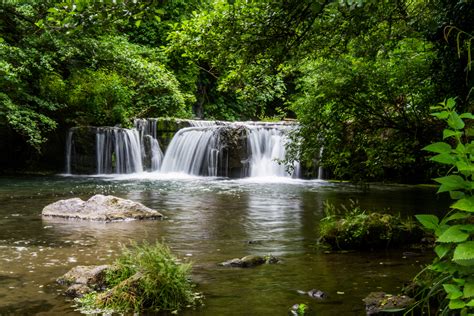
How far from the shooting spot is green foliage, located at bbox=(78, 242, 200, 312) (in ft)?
15.2

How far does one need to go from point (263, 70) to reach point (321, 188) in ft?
33.3

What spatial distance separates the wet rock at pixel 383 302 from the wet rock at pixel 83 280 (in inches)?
102

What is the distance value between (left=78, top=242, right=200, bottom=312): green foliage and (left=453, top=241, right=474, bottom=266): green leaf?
9.78 ft

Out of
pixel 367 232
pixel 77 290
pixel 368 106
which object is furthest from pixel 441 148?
pixel 368 106

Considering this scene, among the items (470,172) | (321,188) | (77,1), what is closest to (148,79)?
(321,188)

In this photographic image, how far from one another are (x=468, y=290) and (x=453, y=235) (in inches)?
9.7

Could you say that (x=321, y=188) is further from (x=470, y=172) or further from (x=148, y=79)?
(x=470, y=172)

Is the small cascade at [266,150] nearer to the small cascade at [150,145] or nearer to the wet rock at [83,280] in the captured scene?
the small cascade at [150,145]

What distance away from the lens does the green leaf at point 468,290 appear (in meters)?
2.26

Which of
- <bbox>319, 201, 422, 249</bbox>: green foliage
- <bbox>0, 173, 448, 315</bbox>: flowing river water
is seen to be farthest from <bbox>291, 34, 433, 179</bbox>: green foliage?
<bbox>319, 201, 422, 249</bbox>: green foliage

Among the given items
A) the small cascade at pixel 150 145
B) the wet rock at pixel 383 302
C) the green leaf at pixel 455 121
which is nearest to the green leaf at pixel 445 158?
the green leaf at pixel 455 121

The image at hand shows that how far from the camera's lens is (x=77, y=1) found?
3615 millimetres

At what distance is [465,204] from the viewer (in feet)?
7.55

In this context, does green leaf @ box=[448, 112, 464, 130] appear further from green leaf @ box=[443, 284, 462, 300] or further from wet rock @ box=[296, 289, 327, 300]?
wet rock @ box=[296, 289, 327, 300]
